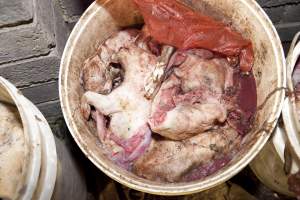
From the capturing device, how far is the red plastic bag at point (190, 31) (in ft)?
4.15

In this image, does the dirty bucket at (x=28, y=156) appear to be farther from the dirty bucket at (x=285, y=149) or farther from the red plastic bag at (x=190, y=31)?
the dirty bucket at (x=285, y=149)

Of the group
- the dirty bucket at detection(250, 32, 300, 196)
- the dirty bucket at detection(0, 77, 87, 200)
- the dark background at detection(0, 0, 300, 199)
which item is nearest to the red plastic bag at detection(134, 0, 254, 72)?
the dirty bucket at detection(250, 32, 300, 196)

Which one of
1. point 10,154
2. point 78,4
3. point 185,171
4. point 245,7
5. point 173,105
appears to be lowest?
point 10,154

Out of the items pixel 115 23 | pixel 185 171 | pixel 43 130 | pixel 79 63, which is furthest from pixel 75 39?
pixel 185 171

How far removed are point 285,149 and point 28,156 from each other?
31.7 inches

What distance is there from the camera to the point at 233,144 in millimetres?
1225

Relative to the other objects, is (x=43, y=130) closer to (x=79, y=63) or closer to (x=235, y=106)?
(x=79, y=63)

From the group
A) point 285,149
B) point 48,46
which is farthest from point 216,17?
point 48,46

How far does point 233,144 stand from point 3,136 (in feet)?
2.60

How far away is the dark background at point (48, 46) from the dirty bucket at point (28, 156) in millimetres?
178

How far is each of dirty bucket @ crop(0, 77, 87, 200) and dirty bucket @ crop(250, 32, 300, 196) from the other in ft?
2.43

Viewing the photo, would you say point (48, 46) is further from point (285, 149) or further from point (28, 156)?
point (285, 149)

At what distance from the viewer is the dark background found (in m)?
1.26

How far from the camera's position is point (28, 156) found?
1.09 m
